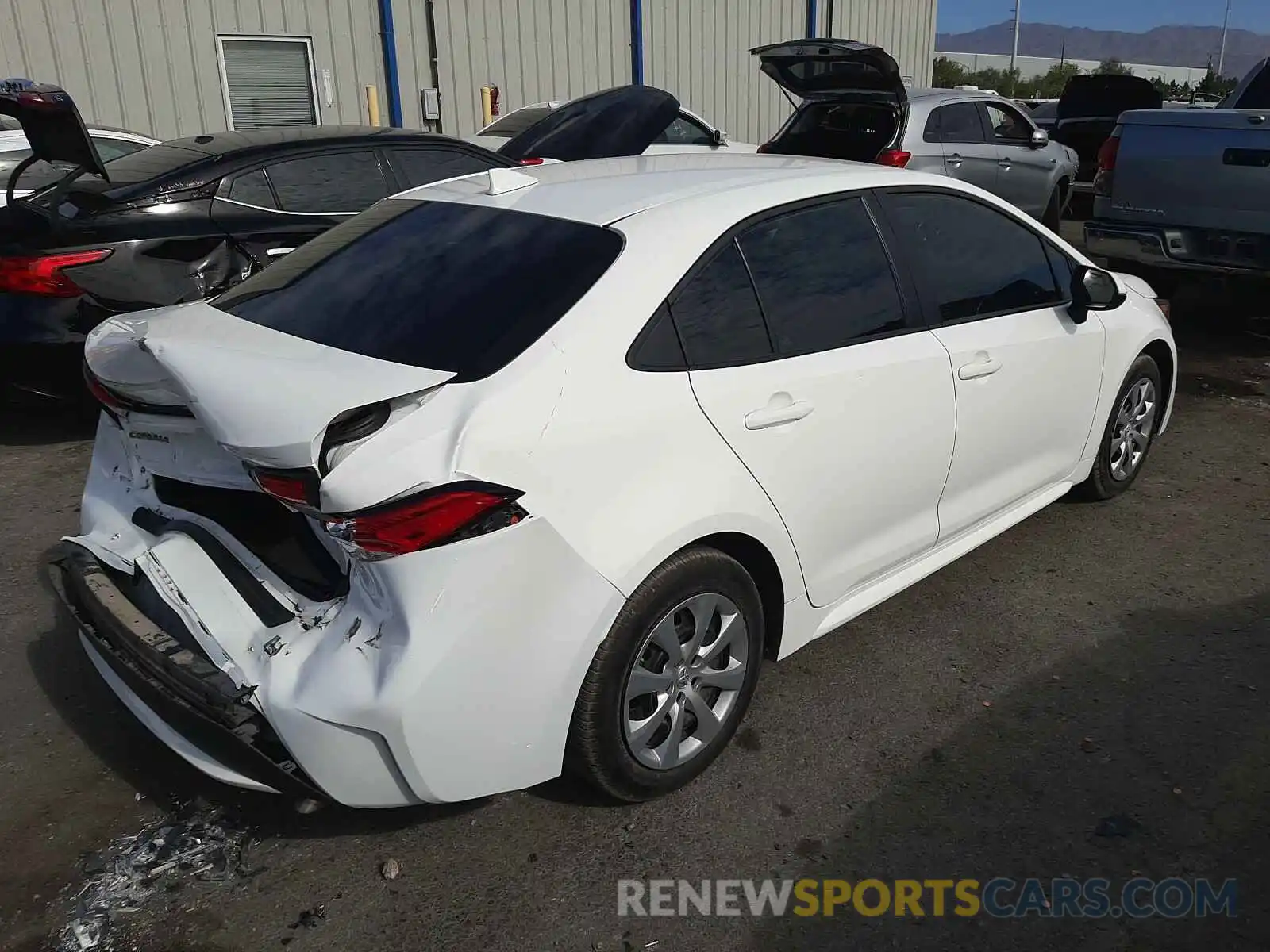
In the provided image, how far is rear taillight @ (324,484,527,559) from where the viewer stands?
7.04 feet

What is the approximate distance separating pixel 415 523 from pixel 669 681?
87 centimetres

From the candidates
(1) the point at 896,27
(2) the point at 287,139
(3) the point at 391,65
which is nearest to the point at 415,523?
(2) the point at 287,139

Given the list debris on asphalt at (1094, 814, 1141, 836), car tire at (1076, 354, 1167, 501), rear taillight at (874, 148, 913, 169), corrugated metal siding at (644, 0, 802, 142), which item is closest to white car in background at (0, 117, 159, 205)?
rear taillight at (874, 148, 913, 169)

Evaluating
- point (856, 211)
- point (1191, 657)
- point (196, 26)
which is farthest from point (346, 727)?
point (196, 26)

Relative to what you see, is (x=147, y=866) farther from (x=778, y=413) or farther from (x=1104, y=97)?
(x=1104, y=97)

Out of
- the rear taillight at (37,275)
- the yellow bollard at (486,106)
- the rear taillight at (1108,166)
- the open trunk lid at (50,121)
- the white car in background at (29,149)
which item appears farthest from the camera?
the yellow bollard at (486,106)

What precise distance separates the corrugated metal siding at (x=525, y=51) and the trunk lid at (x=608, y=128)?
729 cm

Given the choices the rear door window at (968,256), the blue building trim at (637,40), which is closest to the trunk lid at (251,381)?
the rear door window at (968,256)

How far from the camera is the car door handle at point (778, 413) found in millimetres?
2719

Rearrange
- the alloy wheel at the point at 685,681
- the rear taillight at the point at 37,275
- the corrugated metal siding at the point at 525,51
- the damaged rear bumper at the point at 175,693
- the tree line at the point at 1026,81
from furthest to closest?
the tree line at the point at 1026,81 < the corrugated metal siding at the point at 525,51 < the rear taillight at the point at 37,275 < the alloy wheel at the point at 685,681 < the damaged rear bumper at the point at 175,693

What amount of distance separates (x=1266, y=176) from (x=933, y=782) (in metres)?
5.49

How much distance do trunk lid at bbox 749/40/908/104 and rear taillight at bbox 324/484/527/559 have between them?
21.2 feet

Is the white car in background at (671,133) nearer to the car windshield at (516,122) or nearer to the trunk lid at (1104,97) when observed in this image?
the car windshield at (516,122)

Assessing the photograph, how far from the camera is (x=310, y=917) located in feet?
7.97
